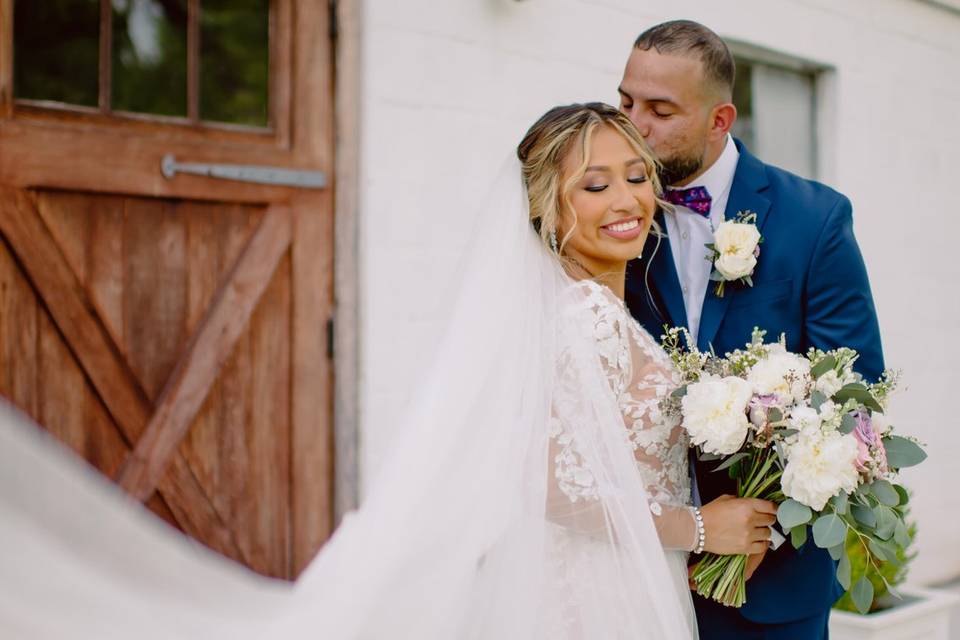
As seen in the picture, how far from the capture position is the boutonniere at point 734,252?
95.5 inches

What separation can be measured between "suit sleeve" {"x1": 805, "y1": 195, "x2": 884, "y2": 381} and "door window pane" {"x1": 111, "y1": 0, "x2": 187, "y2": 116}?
7.16ft

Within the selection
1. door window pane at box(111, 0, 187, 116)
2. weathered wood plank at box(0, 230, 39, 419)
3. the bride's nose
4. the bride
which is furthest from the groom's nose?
weathered wood plank at box(0, 230, 39, 419)

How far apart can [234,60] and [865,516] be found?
8.51 feet

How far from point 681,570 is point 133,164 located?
84.8 inches

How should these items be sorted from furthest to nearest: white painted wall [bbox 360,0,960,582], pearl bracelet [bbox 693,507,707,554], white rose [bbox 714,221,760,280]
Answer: white painted wall [bbox 360,0,960,582] → white rose [bbox 714,221,760,280] → pearl bracelet [bbox 693,507,707,554]

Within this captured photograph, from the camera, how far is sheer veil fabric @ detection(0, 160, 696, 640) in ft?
5.55

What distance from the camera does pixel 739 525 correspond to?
85.7 inches

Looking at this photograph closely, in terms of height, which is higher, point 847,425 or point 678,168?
point 678,168

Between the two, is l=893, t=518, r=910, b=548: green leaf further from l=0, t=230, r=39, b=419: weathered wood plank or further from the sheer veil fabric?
l=0, t=230, r=39, b=419: weathered wood plank

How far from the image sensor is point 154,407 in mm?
3311

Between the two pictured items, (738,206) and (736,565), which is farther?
(738,206)

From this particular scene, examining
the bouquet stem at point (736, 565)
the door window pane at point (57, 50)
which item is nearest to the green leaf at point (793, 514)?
the bouquet stem at point (736, 565)

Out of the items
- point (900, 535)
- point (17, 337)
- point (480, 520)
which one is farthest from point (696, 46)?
point (17, 337)

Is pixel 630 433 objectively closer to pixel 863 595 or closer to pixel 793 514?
pixel 793 514
